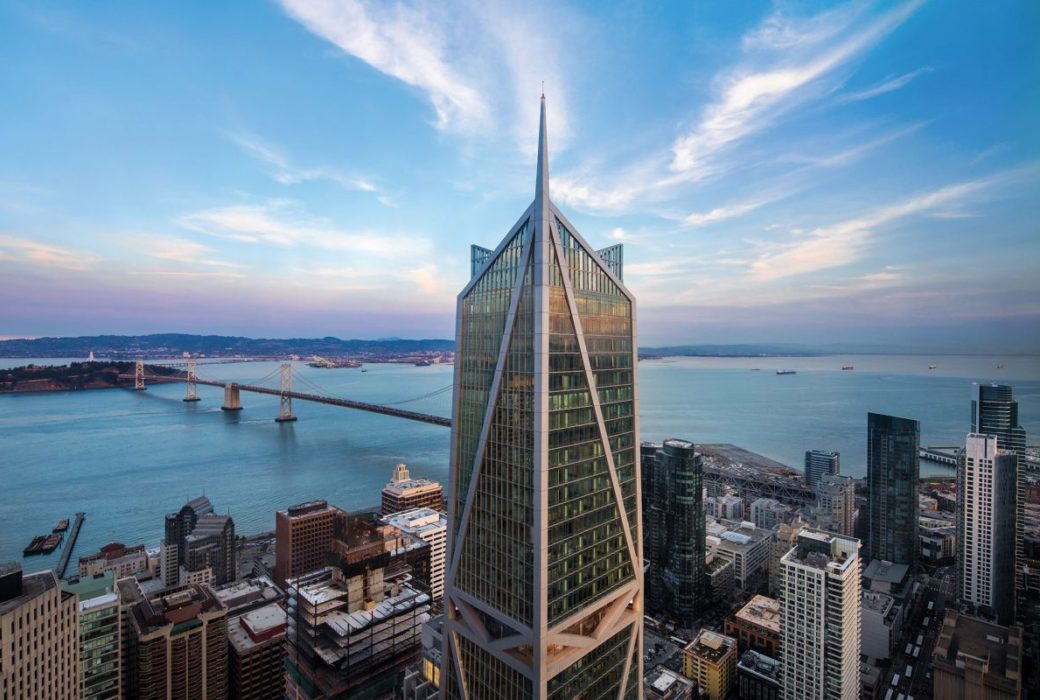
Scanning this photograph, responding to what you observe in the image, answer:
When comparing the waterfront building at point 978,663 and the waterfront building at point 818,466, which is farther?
the waterfront building at point 818,466

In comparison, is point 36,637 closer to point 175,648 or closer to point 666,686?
point 175,648

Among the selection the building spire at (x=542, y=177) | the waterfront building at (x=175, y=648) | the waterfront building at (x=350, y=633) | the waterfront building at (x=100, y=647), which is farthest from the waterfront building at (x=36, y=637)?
the building spire at (x=542, y=177)

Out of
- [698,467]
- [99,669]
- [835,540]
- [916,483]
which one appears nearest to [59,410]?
[99,669]

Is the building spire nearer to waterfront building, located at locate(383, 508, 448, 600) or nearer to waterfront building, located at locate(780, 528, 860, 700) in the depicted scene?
waterfront building, located at locate(780, 528, 860, 700)

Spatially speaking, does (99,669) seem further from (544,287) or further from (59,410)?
(59,410)

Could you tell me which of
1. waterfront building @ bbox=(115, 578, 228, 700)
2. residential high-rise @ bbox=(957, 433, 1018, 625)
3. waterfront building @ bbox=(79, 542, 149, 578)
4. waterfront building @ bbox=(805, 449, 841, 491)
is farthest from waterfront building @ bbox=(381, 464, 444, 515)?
waterfront building @ bbox=(805, 449, 841, 491)

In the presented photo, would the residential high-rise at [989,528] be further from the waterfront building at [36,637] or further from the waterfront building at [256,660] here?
the waterfront building at [36,637]
